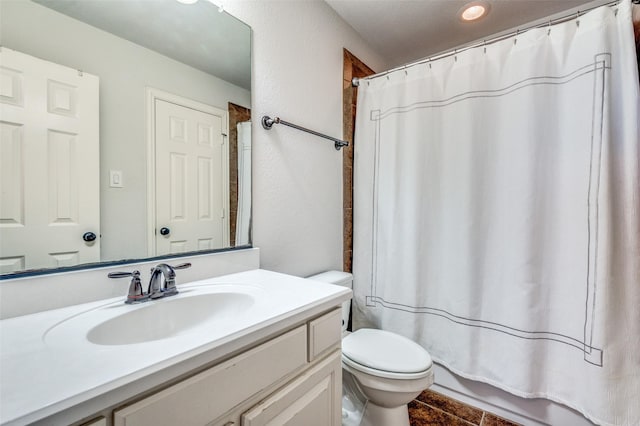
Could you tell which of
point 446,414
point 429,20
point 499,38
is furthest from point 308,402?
point 429,20

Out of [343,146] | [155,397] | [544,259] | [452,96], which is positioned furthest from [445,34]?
[155,397]

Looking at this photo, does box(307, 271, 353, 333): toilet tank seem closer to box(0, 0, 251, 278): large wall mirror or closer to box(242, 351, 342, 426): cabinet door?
box(0, 0, 251, 278): large wall mirror

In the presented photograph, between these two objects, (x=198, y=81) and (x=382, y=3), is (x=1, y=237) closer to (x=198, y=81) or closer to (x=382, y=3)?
(x=198, y=81)

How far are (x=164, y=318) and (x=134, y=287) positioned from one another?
0.12 m

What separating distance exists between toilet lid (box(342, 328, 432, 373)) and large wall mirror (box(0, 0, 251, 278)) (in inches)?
26.7

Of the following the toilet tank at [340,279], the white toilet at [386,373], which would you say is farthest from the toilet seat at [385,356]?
the toilet tank at [340,279]

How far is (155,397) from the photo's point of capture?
0.47 metres

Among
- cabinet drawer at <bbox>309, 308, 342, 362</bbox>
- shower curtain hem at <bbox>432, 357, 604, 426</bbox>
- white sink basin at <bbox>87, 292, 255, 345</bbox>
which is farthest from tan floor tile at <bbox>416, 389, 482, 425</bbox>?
white sink basin at <bbox>87, 292, 255, 345</bbox>

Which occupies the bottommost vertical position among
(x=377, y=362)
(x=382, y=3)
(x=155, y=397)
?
(x=377, y=362)

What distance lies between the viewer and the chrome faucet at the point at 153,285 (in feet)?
2.61

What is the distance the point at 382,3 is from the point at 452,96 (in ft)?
2.26

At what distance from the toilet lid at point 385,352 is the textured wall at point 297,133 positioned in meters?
0.44

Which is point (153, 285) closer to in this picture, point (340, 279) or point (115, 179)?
point (115, 179)

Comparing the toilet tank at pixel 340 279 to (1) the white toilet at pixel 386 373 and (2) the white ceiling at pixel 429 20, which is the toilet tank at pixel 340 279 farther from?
(2) the white ceiling at pixel 429 20
